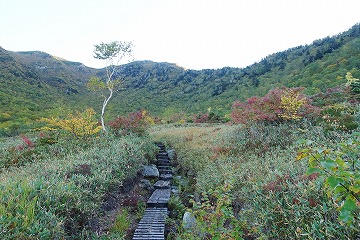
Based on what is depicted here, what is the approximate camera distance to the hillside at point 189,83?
96.5ft

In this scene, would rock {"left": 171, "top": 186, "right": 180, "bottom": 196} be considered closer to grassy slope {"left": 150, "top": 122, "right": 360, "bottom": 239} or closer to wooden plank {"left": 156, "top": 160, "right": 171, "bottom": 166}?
grassy slope {"left": 150, "top": 122, "right": 360, "bottom": 239}

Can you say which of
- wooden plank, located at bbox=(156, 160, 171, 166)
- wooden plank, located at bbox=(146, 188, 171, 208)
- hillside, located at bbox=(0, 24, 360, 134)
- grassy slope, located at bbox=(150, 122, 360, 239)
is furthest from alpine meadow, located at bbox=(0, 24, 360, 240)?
hillside, located at bbox=(0, 24, 360, 134)

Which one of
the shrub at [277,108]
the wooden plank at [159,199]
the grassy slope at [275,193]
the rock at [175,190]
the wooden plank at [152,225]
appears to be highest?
the shrub at [277,108]

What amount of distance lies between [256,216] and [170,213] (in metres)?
3.16

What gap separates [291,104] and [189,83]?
5025cm

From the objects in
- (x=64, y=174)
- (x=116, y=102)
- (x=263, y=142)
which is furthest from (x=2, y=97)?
(x=263, y=142)

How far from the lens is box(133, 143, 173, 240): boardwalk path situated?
5105 mm

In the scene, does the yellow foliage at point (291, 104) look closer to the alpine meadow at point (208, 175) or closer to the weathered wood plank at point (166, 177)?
the alpine meadow at point (208, 175)

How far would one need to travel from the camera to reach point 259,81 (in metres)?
39.1

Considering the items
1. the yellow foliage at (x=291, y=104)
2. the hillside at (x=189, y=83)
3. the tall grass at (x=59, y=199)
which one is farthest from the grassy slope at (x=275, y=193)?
the hillside at (x=189, y=83)

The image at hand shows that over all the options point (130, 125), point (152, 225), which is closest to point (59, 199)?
point (152, 225)

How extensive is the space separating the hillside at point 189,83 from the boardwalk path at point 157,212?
688 inches

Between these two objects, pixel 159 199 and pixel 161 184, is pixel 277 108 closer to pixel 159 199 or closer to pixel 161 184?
pixel 161 184

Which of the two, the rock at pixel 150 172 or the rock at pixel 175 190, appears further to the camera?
the rock at pixel 150 172
